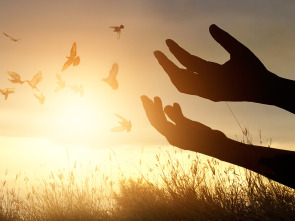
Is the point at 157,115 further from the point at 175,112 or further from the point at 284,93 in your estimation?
the point at 284,93

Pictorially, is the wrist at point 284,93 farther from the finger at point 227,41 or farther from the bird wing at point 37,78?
the bird wing at point 37,78

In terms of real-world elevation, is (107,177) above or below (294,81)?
below

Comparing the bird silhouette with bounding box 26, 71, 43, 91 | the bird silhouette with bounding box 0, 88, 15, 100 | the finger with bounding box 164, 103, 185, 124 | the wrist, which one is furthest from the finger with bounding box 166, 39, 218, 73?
the bird silhouette with bounding box 0, 88, 15, 100

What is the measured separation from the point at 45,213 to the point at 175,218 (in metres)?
2.57

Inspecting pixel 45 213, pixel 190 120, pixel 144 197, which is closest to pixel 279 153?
pixel 190 120

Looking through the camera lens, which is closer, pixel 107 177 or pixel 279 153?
pixel 279 153

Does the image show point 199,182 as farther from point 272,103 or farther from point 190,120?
point 272,103

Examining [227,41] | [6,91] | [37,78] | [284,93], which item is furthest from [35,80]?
[284,93]

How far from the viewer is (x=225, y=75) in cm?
337

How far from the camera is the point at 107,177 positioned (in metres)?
5.97

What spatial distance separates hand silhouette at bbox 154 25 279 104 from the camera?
3250 millimetres

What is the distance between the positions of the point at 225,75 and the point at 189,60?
0.37m

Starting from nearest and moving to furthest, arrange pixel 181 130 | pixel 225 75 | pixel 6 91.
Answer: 1. pixel 225 75
2. pixel 181 130
3. pixel 6 91

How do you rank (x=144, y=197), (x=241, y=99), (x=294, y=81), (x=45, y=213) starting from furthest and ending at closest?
(x=45, y=213), (x=144, y=197), (x=241, y=99), (x=294, y=81)
